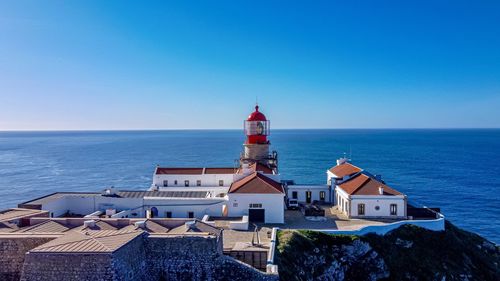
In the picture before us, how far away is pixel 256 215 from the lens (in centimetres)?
2938

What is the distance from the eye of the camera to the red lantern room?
137ft

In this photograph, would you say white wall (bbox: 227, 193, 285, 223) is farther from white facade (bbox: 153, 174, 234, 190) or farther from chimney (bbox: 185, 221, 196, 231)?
white facade (bbox: 153, 174, 234, 190)

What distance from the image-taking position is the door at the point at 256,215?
29.2 meters

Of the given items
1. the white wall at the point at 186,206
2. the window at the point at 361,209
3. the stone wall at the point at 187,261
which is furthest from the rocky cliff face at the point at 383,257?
the white wall at the point at 186,206

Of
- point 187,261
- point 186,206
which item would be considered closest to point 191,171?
point 186,206

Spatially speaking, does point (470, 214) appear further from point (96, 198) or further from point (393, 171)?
point (96, 198)

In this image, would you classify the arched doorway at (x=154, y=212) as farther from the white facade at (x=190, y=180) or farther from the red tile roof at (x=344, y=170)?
the red tile roof at (x=344, y=170)

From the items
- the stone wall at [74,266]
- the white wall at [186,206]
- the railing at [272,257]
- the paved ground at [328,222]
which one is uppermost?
the stone wall at [74,266]

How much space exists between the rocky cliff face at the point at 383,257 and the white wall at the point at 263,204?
4.35 metres

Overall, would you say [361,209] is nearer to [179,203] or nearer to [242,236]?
[242,236]

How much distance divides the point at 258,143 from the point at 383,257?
65.2 feet

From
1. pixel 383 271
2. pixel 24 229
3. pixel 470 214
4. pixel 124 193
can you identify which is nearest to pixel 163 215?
pixel 124 193

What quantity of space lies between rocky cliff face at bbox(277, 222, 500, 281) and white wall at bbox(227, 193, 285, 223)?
14.3 feet

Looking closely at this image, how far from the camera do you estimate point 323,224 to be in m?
28.3
